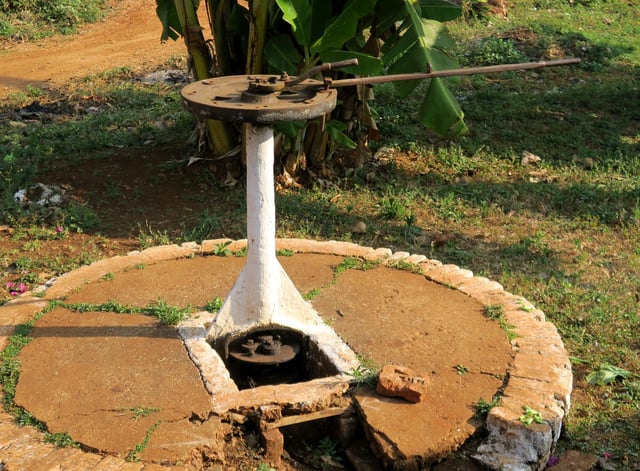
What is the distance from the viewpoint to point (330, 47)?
643cm

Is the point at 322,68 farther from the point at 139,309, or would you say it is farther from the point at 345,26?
the point at 345,26

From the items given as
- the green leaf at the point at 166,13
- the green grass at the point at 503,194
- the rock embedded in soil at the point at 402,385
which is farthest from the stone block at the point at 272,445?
the green leaf at the point at 166,13

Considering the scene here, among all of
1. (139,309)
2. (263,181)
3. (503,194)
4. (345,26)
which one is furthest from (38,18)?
(263,181)

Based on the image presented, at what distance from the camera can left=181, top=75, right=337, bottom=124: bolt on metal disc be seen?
3471mm

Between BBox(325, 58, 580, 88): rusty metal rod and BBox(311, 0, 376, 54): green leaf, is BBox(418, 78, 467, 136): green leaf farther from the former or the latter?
BBox(325, 58, 580, 88): rusty metal rod

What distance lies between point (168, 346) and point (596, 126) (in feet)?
21.9

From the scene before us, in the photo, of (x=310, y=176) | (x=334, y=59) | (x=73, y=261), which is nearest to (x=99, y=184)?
(x=73, y=261)

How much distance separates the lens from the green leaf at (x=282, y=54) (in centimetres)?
665

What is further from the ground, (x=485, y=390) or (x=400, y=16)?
(x=400, y=16)

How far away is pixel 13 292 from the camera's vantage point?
554 centimetres

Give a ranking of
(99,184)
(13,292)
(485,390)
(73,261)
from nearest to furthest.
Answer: (485,390) → (13,292) → (73,261) → (99,184)

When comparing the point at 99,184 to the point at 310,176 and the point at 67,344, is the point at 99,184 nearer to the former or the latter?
the point at 310,176

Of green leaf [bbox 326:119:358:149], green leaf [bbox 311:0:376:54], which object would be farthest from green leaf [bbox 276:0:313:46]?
green leaf [bbox 326:119:358:149]

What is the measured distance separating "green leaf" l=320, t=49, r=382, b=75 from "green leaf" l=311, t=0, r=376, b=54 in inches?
3.3
